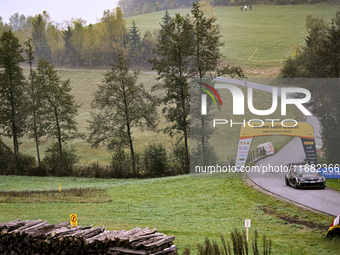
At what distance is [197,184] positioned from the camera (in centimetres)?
2633

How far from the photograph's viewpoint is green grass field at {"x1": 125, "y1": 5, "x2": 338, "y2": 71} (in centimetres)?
8138

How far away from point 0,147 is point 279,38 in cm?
7429

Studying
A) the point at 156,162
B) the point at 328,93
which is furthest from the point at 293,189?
the point at 156,162

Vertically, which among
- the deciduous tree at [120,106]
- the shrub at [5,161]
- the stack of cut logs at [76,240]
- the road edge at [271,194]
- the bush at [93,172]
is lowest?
the bush at [93,172]

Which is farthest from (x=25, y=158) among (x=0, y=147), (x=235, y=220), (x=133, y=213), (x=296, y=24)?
(x=296, y=24)

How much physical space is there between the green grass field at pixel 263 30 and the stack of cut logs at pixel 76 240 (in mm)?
62732

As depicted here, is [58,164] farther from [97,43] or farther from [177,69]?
[97,43]

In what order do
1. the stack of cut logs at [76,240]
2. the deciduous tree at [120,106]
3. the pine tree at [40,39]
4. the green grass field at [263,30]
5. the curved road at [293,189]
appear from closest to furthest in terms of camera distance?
the stack of cut logs at [76,240], the curved road at [293,189], the deciduous tree at [120,106], the green grass field at [263,30], the pine tree at [40,39]

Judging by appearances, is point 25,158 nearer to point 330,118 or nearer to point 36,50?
point 330,118

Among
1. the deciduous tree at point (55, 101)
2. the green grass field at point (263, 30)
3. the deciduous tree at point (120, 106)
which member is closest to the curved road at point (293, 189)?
the deciduous tree at point (120, 106)

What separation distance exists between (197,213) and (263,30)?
3604 inches

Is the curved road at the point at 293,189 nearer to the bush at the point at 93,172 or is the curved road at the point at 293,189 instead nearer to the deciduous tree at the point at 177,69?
the deciduous tree at the point at 177,69

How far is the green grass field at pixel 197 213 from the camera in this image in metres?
13.8

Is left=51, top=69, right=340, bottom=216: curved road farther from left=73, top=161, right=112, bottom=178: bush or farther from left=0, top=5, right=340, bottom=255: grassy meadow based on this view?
left=73, top=161, right=112, bottom=178: bush
